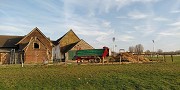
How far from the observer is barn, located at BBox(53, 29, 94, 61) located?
67.8 metres

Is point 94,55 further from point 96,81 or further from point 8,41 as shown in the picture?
point 8,41

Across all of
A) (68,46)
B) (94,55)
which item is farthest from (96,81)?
(68,46)

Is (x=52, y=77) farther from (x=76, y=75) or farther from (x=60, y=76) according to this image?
(x=76, y=75)

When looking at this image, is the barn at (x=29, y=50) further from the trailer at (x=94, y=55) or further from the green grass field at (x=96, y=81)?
the green grass field at (x=96, y=81)

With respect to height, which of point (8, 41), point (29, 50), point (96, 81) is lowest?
point (96, 81)

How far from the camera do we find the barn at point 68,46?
67.8 meters

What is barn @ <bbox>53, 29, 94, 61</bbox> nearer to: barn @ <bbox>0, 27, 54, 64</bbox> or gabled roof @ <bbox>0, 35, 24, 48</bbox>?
barn @ <bbox>0, 27, 54, 64</bbox>

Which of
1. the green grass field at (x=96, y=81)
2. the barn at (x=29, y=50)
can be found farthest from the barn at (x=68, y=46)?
the green grass field at (x=96, y=81)

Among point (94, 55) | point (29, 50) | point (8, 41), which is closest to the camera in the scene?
point (94, 55)

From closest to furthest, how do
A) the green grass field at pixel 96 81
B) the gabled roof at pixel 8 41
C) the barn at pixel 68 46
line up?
1. the green grass field at pixel 96 81
2. the gabled roof at pixel 8 41
3. the barn at pixel 68 46

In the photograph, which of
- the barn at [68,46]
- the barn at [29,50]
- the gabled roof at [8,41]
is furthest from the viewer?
the barn at [68,46]

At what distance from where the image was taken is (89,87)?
18.2 metres

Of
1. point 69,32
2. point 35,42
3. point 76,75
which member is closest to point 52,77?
point 76,75

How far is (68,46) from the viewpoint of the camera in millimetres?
73938
